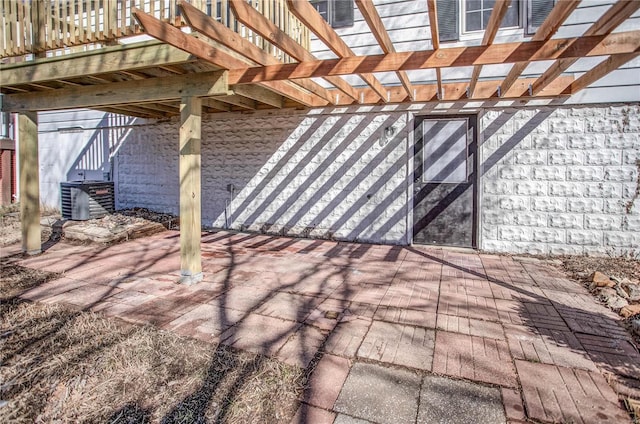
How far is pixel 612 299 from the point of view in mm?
3266

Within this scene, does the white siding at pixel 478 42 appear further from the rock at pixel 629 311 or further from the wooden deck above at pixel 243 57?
the rock at pixel 629 311

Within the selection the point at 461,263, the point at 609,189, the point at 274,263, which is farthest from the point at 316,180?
the point at 609,189

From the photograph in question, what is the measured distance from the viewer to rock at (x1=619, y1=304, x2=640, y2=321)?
2943mm

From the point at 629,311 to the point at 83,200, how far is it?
7.74 meters

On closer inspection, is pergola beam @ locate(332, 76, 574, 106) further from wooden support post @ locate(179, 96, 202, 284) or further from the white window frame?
wooden support post @ locate(179, 96, 202, 284)

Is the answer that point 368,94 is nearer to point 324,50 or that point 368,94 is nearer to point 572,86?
point 324,50

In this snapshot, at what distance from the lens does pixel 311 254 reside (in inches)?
199

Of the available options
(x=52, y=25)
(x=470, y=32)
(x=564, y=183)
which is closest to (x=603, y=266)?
(x=564, y=183)

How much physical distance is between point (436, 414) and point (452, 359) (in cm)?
58

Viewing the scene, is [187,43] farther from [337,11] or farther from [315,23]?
[337,11]

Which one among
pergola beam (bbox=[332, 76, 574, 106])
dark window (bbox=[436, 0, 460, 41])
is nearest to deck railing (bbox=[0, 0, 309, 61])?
pergola beam (bbox=[332, 76, 574, 106])

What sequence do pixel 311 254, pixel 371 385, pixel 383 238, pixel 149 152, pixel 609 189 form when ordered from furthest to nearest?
pixel 149 152 < pixel 383 238 < pixel 311 254 < pixel 609 189 < pixel 371 385

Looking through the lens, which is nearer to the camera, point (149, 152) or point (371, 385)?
point (371, 385)

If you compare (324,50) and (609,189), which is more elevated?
(324,50)
